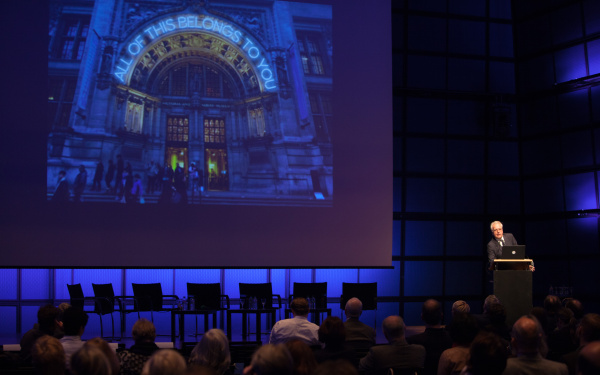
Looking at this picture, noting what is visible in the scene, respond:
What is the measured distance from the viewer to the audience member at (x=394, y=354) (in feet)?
13.1

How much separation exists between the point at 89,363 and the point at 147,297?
547cm

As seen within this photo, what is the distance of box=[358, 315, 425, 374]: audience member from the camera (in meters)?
3.99

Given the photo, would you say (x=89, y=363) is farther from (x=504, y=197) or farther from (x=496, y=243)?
(x=504, y=197)

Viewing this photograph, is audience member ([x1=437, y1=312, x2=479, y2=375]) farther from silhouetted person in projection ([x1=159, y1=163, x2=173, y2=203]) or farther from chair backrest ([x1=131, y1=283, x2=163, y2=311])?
silhouetted person in projection ([x1=159, y1=163, x2=173, y2=203])

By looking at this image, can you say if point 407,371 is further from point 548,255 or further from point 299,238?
point 548,255

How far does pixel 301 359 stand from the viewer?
3.04 metres

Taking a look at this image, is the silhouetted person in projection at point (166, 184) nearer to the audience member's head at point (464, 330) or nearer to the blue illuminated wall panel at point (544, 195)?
the audience member's head at point (464, 330)

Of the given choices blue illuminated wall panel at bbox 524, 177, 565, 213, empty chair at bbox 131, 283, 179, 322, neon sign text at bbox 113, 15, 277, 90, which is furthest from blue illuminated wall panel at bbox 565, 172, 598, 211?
empty chair at bbox 131, 283, 179, 322

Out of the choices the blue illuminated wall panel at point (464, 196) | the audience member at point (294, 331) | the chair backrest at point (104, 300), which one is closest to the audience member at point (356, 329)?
the audience member at point (294, 331)

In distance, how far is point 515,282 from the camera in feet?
24.2

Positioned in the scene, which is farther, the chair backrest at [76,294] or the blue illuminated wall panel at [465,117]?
the blue illuminated wall panel at [465,117]

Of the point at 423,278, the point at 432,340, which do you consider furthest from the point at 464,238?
the point at 432,340

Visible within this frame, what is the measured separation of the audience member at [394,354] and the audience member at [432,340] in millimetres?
366

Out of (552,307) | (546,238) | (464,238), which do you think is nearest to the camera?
(552,307)
